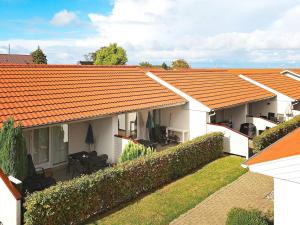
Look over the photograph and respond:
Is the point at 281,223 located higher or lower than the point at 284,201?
lower

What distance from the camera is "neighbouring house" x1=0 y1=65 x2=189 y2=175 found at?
15.2 meters

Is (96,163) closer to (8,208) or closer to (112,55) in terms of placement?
(8,208)

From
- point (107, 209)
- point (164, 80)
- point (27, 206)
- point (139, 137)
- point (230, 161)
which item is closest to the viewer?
point (27, 206)

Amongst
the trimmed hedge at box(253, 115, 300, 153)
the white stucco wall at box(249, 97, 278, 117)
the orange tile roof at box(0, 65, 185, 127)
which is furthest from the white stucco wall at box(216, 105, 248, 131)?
the orange tile roof at box(0, 65, 185, 127)

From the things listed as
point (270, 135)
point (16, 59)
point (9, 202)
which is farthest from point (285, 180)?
point (16, 59)

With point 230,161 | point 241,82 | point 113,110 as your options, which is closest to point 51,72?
point 113,110

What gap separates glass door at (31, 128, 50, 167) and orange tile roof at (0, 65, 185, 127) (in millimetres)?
1708

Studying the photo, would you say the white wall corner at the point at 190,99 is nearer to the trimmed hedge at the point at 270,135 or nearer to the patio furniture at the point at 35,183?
the trimmed hedge at the point at 270,135

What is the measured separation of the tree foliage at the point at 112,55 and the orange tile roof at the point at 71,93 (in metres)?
70.5

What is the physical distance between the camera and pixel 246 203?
13.6 metres

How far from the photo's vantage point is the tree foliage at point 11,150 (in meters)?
11.5

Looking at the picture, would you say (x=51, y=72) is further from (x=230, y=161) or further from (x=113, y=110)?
(x=230, y=161)

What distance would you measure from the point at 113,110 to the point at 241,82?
17.3 m

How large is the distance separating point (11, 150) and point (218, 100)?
15.7m
